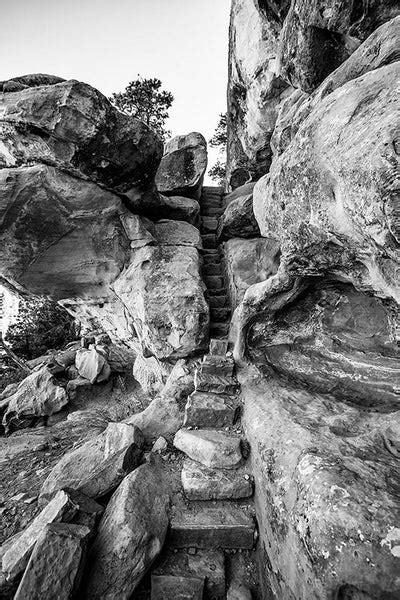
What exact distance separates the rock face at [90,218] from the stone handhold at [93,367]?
234 cm

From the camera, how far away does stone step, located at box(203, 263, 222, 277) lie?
377 inches

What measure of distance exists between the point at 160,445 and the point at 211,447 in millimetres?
1041

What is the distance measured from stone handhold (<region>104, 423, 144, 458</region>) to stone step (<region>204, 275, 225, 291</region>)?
5.05m

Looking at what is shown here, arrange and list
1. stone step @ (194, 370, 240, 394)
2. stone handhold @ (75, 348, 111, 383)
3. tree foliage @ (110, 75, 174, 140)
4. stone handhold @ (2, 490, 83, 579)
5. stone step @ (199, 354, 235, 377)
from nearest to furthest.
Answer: stone handhold @ (2, 490, 83, 579)
stone step @ (194, 370, 240, 394)
stone step @ (199, 354, 235, 377)
stone handhold @ (75, 348, 111, 383)
tree foliage @ (110, 75, 174, 140)

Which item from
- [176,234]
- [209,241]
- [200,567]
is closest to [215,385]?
[200,567]

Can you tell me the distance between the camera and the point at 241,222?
1017 cm

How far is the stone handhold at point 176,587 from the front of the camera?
3.15m

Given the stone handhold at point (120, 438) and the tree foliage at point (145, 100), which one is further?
the tree foliage at point (145, 100)

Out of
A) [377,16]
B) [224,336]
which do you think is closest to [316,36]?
[377,16]

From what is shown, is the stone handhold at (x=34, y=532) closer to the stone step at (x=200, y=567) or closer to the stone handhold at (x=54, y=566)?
the stone handhold at (x=54, y=566)

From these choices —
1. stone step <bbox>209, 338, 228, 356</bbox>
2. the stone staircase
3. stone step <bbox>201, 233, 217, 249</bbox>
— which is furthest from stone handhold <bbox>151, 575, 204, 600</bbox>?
stone step <bbox>201, 233, 217, 249</bbox>

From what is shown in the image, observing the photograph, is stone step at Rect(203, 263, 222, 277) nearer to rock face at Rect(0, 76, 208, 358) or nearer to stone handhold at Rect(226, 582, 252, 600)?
rock face at Rect(0, 76, 208, 358)

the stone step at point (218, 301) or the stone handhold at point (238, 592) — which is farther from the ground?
the stone step at point (218, 301)

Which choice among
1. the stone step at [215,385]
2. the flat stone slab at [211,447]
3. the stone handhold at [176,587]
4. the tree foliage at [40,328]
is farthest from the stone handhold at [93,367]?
the tree foliage at [40,328]
